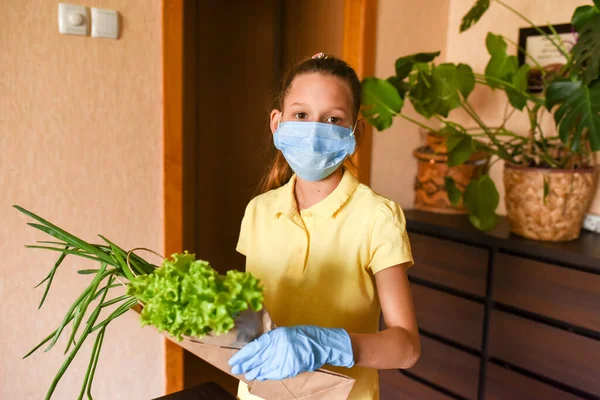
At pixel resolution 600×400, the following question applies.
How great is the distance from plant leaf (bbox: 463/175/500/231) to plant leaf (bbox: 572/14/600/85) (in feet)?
1.58

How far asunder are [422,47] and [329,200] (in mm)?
1680

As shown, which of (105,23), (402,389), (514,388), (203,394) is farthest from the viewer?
(402,389)

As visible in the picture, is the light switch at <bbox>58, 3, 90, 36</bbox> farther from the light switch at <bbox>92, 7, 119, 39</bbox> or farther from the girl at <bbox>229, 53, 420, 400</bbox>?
the girl at <bbox>229, 53, 420, 400</bbox>

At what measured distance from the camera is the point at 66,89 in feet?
5.25

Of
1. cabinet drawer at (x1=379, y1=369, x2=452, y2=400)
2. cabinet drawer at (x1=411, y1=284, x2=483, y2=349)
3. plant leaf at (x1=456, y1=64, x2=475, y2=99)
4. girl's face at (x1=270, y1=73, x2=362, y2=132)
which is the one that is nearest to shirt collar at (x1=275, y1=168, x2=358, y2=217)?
girl's face at (x1=270, y1=73, x2=362, y2=132)

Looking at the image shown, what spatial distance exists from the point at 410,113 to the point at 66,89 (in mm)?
1533

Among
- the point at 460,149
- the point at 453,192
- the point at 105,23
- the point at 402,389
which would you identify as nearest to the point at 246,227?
the point at 105,23

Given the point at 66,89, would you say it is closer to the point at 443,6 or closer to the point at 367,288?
the point at 367,288

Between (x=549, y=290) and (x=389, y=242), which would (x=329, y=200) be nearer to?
(x=389, y=242)

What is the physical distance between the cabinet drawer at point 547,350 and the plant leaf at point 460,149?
1.91ft

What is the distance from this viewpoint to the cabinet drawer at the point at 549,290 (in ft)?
5.39

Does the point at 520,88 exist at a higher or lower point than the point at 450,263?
higher

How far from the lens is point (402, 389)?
224 centimetres

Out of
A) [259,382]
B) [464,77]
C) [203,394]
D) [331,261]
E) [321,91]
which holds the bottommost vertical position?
[203,394]
